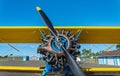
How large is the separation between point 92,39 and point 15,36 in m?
3.75

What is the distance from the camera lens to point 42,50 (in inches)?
298

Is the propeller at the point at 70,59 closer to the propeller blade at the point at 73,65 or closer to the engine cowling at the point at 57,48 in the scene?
the propeller blade at the point at 73,65

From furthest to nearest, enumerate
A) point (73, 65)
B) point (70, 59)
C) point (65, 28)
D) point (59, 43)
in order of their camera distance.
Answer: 1. point (65, 28)
2. point (59, 43)
3. point (70, 59)
4. point (73, 65)

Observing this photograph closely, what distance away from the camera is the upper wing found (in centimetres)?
931

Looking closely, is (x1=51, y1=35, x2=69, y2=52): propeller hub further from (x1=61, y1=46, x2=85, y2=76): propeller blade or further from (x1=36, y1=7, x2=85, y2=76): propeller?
(x1=61, y1=46, x2=85, y2=76): propeller blade

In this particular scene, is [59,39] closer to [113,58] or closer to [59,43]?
[59,43]

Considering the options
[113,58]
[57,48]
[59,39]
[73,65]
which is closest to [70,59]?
[73,65]

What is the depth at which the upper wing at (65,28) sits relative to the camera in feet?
30.6

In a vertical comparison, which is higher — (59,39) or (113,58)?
(113,58)

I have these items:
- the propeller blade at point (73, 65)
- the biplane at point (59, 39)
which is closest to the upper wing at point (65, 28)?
the biplane at point (59, 39)

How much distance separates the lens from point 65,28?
898cm

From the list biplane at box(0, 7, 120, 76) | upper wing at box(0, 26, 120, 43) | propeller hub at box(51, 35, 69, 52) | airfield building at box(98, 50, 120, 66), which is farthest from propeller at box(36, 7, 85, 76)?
airfield building at box(98, 50, 120, 66)

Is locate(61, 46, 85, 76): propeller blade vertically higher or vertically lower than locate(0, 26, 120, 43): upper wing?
lower

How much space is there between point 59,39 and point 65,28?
157cm
